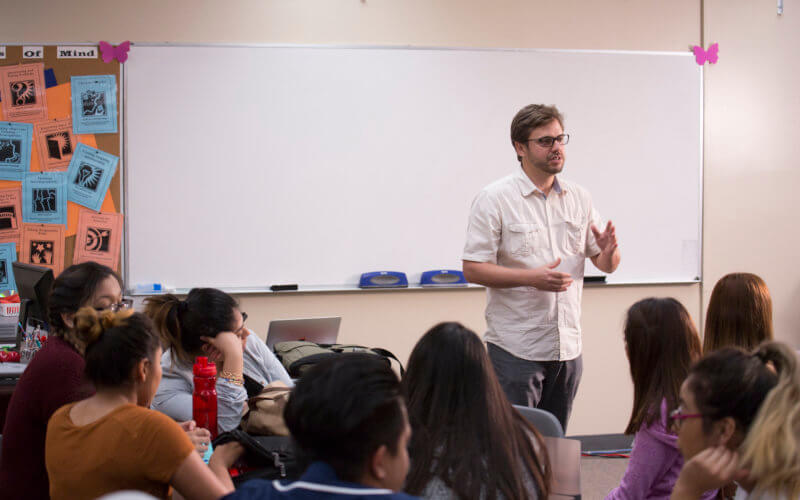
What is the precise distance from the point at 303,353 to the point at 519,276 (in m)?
1.07

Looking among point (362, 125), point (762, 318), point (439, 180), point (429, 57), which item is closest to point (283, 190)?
point (362, 125)

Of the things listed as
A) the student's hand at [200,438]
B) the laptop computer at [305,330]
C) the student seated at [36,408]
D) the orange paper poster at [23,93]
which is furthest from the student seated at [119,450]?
the orange paper poster at [23,93]

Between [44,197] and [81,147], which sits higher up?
[81,147]

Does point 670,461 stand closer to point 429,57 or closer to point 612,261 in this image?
point 612,261

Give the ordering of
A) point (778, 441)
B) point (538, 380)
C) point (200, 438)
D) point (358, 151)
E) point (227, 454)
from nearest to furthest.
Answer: point (778, 441), point (227, 454), point (200, 438), point (538, 380), point (358, 151)

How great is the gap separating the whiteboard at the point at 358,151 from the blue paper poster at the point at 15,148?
1.74 ft

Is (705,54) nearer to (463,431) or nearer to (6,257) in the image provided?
(463,431)

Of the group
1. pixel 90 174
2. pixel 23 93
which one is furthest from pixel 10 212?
pixel 23 93

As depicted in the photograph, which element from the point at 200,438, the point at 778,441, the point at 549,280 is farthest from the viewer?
the point at 549,280

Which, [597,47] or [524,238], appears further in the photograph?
[597,47]

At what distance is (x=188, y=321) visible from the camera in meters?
2.13

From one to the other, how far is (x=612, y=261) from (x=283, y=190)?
193 centimetres

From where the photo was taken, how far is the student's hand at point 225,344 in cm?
212

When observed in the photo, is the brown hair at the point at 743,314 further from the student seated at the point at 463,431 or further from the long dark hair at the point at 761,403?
the student seated at the point at 463,431
